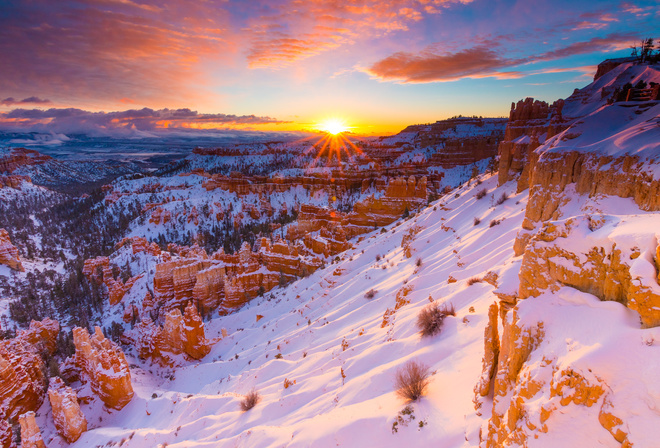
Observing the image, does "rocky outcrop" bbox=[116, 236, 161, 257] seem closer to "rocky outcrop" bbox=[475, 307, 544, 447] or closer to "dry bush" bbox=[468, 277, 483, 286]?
"dry bush" bbox=[468, 277, 483, 286]

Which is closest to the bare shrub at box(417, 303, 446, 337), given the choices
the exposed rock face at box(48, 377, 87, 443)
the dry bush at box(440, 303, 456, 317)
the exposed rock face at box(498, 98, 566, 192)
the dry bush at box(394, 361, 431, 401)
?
the dry bush at box(440, 303, 456, 317)

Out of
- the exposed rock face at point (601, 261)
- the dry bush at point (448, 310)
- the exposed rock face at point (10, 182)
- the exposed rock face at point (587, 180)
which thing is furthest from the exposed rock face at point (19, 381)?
the exposed rock face at point (10, 182)

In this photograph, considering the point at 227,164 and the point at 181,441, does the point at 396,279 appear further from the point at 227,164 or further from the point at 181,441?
the point at 227,164

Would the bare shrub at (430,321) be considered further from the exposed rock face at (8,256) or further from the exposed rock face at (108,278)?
the exposed rock face at (8,256)

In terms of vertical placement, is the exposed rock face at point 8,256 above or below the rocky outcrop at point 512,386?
below

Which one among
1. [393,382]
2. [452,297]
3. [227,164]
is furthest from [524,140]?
[227,164]

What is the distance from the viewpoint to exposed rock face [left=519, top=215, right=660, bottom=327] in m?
3.51

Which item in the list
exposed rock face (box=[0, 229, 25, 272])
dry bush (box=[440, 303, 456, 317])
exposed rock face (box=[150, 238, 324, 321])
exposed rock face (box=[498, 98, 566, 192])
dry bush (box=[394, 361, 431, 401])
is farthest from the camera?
exposed rock face (box=[0, 229, 25, 272])

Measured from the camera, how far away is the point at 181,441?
34.1 ft

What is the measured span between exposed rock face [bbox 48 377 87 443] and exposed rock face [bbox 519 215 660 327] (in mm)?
20433

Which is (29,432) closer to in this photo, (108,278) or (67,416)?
(67,416)

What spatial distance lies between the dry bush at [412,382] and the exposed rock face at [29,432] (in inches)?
679

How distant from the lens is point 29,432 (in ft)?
43.8

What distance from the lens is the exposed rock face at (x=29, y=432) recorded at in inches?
516
